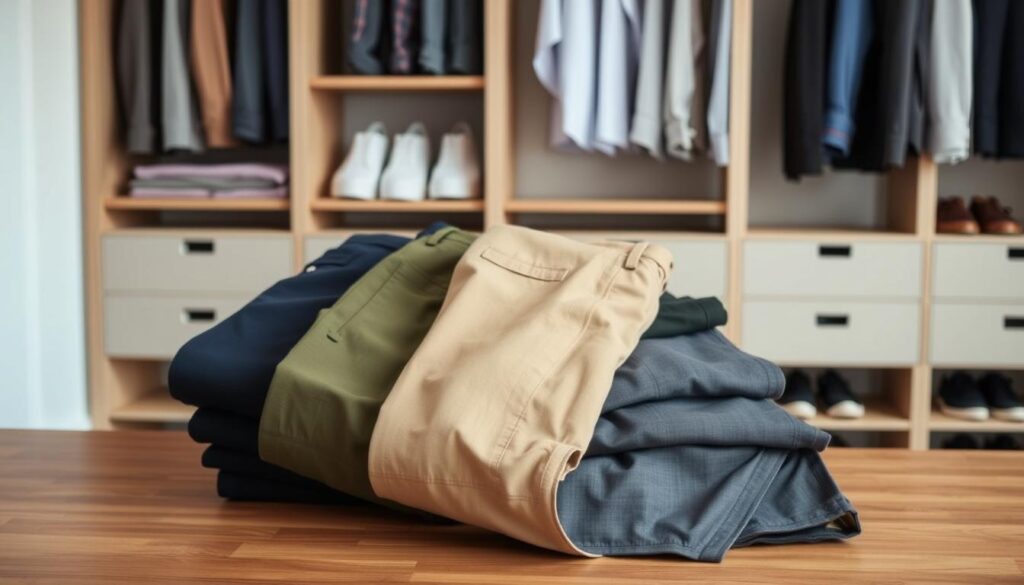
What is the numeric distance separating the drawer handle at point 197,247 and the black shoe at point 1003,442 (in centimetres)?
241

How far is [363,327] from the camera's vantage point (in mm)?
1054

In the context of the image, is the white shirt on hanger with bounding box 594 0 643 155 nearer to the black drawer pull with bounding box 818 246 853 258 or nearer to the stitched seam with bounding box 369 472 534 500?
the black drawer pull with bounding box 818 246 853 258

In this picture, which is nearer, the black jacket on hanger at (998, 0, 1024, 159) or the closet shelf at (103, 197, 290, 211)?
the black jacket on hanger at (998, 0, 1024, 159)

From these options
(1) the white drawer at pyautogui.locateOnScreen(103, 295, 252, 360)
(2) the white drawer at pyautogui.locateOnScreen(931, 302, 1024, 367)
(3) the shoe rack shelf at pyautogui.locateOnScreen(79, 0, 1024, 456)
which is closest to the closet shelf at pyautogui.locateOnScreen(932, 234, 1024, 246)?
(3) the shoe rack shelf at pyautogui.locateOnScreen(79, 0, 1024, 456)

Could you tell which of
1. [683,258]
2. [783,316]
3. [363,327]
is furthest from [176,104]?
[363,327]

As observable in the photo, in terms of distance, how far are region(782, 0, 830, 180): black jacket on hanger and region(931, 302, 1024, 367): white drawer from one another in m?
0.56

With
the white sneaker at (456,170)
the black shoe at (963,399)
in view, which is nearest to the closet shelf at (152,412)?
the white sneaker at (456,170)

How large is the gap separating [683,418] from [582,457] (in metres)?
0.10

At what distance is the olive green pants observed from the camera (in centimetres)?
97

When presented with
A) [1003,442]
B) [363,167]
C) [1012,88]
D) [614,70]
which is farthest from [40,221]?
[1003,442]

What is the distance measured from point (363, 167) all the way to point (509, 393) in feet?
8.17

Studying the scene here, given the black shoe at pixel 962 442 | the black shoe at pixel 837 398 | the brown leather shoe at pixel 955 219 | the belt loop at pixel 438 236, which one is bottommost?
the black shoe at pixel 962 442

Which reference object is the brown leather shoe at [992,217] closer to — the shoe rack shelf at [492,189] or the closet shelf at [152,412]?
the shoe rack shelf at [492,189]

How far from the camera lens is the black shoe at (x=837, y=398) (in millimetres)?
3252
